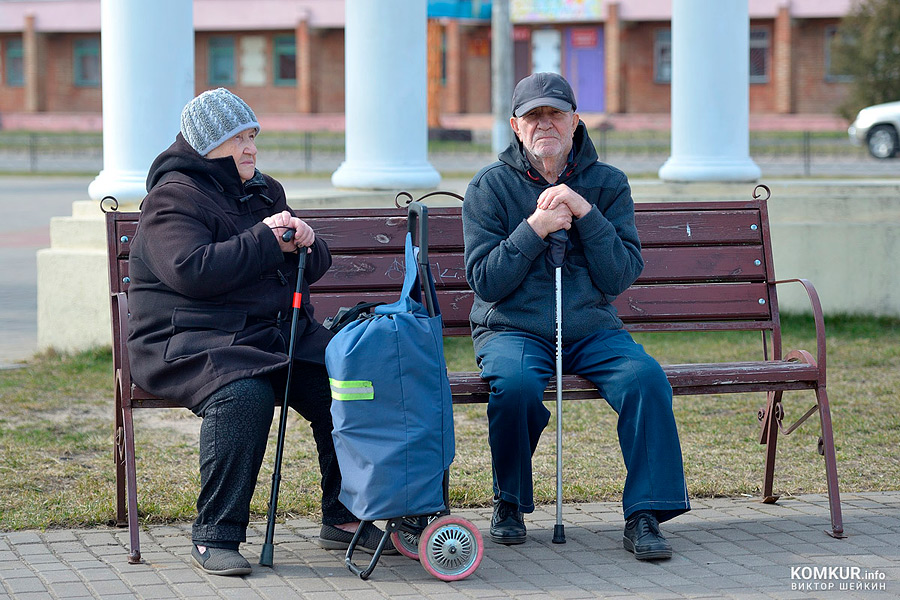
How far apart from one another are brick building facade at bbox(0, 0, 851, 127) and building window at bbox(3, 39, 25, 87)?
0.04m

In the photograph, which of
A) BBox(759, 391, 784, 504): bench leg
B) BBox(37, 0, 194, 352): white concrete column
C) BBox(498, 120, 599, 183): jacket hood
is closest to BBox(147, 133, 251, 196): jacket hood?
BBox(498, 120, 599, 183): jacket hood

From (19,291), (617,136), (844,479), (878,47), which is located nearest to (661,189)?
(844,479)

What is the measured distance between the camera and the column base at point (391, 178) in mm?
8266

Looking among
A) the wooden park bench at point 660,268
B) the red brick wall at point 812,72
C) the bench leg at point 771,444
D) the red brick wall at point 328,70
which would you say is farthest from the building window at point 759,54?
the bench leg at point 771,444

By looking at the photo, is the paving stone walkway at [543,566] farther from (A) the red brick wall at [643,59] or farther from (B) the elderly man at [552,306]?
(A) the red brick wall at [643,59]

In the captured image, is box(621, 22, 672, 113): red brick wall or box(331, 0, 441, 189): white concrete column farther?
box(621, 22, 672, 113): red brick wall

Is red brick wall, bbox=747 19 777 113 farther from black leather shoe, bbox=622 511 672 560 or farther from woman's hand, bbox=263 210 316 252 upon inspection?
woman's hand, bbox=263 210 316 252

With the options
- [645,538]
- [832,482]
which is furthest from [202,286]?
[832,482]

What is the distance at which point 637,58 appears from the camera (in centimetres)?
4125

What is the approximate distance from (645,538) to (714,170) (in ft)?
16.3

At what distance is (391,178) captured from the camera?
8266mm

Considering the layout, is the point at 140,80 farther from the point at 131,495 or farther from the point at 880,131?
the point at 880,131

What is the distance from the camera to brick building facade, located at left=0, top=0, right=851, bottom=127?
131 ft

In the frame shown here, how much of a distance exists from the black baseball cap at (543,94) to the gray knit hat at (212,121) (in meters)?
0.91
